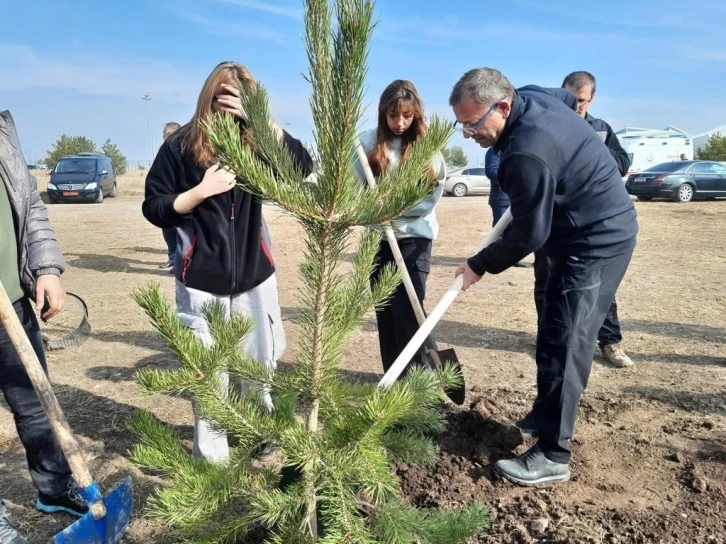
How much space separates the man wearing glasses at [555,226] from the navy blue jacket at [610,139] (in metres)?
1.74

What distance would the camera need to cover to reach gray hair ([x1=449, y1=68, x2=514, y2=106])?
233 cm

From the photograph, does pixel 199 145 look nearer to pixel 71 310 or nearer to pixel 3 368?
pixel 3 368

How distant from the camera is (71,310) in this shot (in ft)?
18.9

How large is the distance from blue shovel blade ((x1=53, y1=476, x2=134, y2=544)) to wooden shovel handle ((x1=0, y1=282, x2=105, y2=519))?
47 millimetres

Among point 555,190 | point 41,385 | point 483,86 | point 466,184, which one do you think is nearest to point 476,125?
point 483,86

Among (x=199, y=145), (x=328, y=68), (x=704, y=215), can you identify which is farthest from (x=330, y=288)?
(x=704, y=215)

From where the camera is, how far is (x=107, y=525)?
79.2 inches

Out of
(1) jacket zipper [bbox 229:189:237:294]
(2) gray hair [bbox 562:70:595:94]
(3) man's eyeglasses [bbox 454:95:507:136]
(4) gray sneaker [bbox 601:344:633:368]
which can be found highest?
(2) gray hair [bbox 562:70:595:94]

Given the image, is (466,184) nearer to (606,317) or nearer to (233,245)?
(606,317)

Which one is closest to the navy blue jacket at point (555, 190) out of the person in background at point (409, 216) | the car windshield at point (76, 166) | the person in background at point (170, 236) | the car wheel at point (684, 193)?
the person in background at point (409, 216)

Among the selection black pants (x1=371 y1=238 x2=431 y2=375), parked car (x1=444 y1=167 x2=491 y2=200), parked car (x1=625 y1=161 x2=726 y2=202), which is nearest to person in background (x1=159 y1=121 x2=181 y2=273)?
black pants (x1=371 y1=238 x2=431 y2=375)

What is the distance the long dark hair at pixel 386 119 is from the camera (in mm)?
2969

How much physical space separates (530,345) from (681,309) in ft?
6.68

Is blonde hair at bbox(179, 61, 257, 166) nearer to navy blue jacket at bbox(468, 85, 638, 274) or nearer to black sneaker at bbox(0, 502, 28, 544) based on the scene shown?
navy blue jacket at bbox(468, 85, 638, 274)
